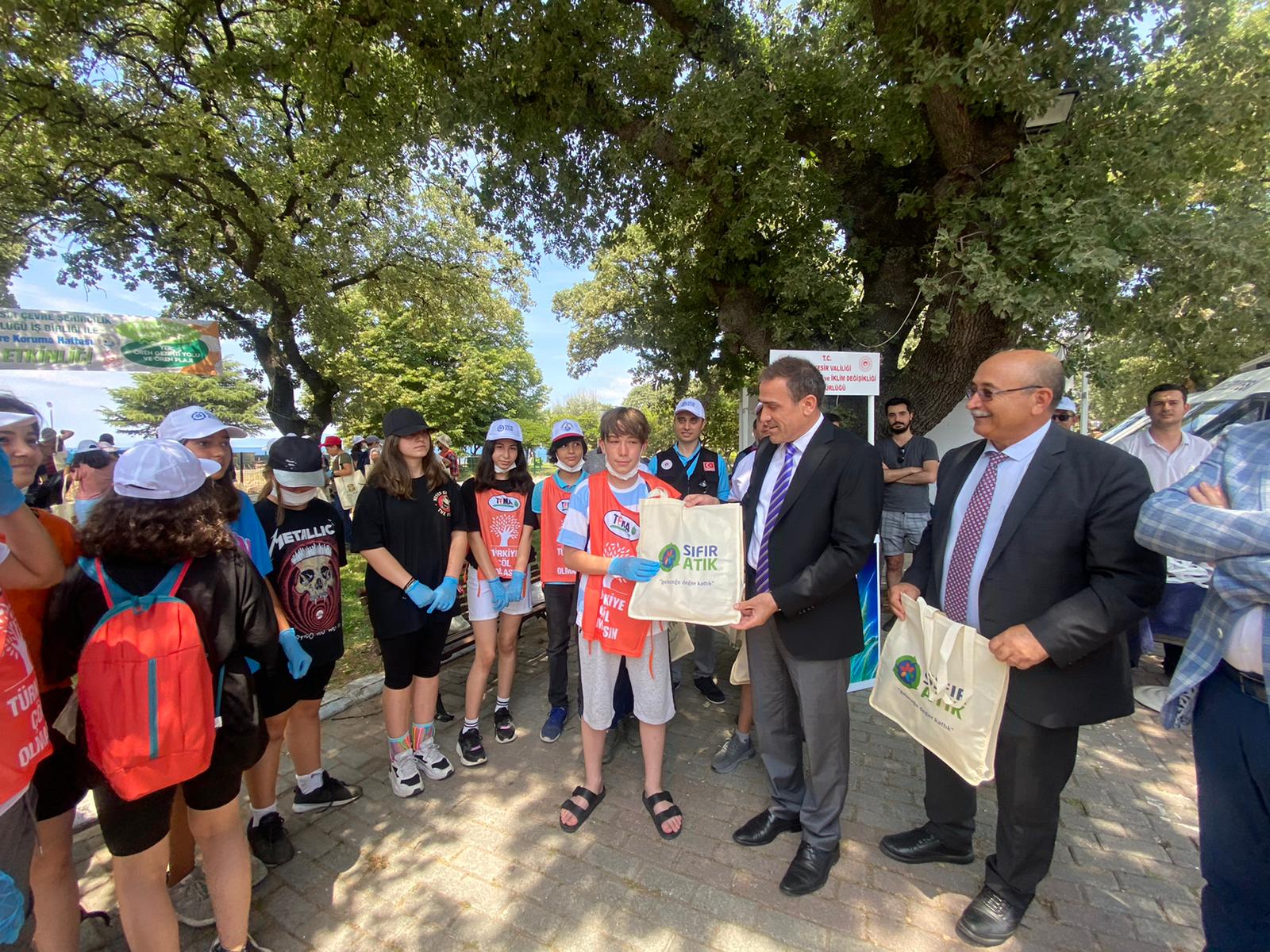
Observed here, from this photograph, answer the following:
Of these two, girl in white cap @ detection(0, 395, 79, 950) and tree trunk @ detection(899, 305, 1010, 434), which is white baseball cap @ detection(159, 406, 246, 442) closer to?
girl in white cap @ detection(0, 395, 79, 950)

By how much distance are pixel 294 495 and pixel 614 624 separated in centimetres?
182

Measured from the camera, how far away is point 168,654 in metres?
1.73

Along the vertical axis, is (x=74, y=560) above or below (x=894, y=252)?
below

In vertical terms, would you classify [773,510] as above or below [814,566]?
above

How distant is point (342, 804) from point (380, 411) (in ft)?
Result: 99.0

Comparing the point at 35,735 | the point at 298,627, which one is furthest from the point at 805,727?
the point at 35,735

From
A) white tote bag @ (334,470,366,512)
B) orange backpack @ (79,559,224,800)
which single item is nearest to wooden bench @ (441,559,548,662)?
orange backpack @ (79,559,224,800)

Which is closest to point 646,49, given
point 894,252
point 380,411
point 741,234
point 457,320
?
point 741,234

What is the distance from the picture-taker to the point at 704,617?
249cm

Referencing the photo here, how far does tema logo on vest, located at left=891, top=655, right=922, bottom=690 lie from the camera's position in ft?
7.53

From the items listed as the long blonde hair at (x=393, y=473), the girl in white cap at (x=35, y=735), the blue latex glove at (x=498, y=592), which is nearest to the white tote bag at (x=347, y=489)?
the blue latex glove at (x=498, y=592)

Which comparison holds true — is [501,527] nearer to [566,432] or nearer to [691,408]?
[566,432]

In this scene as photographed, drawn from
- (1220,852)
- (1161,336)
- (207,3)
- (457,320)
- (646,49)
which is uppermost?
(207,3)

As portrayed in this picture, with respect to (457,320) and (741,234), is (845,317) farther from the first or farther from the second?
(457,320)
